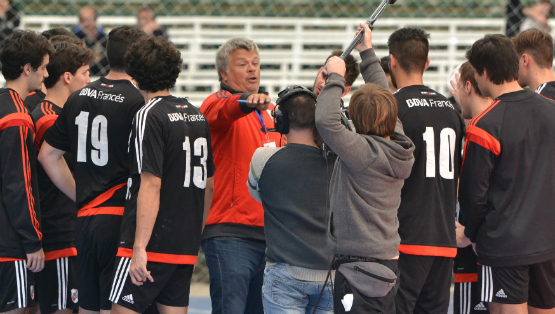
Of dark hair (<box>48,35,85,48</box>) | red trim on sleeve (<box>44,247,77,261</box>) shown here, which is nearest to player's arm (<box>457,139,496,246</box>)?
red trim on sleeve (<box>44,247,77,261</box>)

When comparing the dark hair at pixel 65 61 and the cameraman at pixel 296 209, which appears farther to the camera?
the dark hair at pixel 65 61

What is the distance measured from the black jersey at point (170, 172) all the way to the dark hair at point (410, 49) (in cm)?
117

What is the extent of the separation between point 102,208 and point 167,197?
45cm

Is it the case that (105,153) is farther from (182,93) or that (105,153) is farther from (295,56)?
(295,56)

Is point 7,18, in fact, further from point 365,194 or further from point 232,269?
point 365,194

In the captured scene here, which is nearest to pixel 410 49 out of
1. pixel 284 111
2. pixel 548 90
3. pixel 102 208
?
pixel 284 111

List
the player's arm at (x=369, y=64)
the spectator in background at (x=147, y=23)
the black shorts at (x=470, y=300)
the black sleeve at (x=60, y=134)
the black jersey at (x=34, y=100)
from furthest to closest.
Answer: the spectator in background at (x=147, y=23), the black jersey at (x=34, y=100), the black shorts at (x=470, y=300), the black sleeve at (x=60, y=134), the player's arm at (x=369, y=64)

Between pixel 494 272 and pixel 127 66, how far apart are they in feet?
7.42

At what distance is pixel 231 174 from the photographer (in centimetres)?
382

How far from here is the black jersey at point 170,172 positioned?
3.23 m

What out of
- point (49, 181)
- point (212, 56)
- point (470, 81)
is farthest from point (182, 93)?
point (470, 81)

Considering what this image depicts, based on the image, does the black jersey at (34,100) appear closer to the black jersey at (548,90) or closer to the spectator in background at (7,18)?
the black jersey at (548,90)

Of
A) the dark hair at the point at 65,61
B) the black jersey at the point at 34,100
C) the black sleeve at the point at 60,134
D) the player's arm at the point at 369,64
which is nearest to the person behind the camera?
the player's arm at the point at 369,64

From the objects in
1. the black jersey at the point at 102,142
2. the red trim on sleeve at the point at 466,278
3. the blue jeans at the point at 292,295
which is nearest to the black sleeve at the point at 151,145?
the black jersey at the point at 102,142
